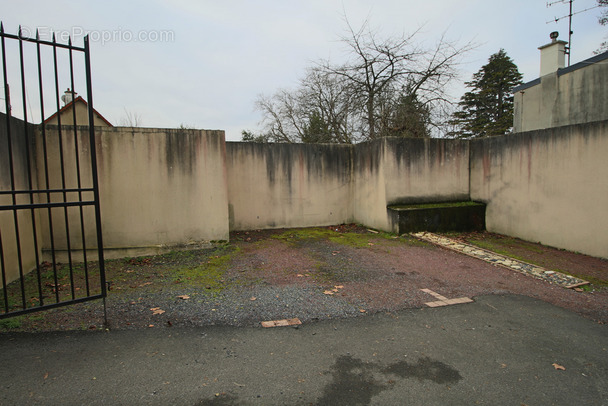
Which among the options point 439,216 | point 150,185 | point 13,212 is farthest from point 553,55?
point 13,212

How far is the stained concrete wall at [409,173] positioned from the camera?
26.1ft

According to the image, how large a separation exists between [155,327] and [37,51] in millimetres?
2729

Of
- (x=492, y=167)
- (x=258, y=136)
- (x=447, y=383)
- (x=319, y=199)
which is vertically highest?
(x=258, y=136)

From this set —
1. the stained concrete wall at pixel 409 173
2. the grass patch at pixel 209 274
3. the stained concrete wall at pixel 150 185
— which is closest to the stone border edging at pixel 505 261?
the stained concrete wall at pixel 409 173

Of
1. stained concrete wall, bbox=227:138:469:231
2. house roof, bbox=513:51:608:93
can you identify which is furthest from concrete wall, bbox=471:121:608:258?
house roof, bbox=513:51:608:93

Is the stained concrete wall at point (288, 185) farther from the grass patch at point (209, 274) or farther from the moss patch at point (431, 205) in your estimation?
the grass patch at point (209, 274)

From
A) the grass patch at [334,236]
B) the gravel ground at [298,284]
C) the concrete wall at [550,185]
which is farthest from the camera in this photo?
the grass patch at [334,236]

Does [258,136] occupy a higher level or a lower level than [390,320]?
higher

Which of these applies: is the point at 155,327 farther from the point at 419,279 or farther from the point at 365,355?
the point at 419,279

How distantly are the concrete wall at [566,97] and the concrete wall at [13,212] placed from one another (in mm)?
13115

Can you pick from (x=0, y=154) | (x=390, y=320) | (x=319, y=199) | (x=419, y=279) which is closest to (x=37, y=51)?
(x=0, y=154)

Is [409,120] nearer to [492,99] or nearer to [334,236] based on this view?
[334,236]

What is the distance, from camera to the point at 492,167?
26.1 ft

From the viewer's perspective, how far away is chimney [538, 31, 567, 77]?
414 inches
